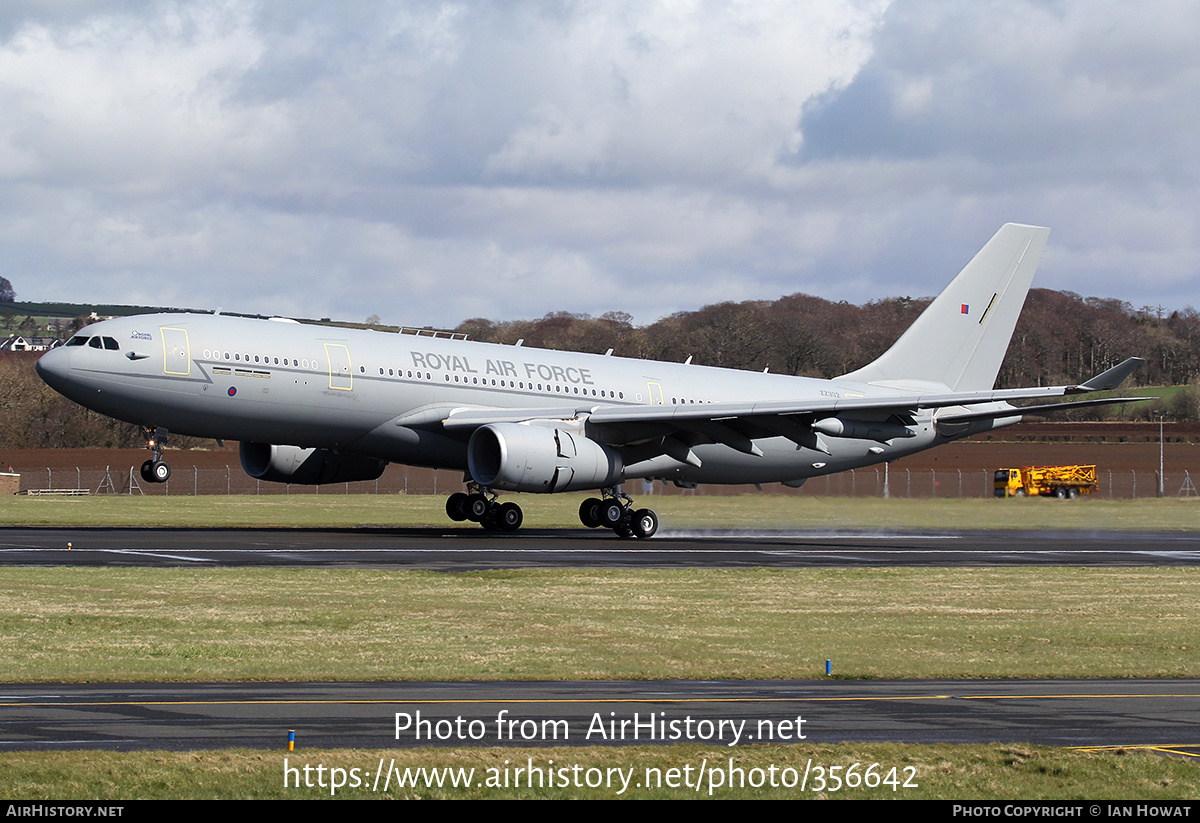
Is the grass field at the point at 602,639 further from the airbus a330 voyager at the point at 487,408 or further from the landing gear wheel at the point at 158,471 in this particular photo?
the airbus a330 voyager at the point at 487,408

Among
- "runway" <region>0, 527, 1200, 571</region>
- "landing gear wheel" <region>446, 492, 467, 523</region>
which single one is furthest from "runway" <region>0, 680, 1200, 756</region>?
"landing gear wheel" <region>446, 492, 467, 523</region>

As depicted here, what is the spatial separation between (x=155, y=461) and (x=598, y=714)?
2146 cm

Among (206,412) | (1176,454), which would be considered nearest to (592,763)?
(206,412)

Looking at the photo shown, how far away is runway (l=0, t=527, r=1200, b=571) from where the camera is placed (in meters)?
26.6

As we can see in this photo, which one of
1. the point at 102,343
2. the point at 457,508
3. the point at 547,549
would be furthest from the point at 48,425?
the point at 547,549

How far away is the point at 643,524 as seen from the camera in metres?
36.5

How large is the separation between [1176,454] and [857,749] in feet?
297

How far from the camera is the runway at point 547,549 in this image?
2659cm

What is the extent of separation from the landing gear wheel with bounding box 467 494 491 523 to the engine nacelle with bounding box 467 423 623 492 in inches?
163

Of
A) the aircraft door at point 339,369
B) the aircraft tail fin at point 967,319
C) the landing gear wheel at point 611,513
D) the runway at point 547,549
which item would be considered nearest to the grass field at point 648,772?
the runway at point 547,549

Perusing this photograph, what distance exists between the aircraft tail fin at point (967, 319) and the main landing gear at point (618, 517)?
10761 millimetres

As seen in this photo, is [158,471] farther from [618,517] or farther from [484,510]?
[618,517]

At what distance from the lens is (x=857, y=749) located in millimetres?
9516

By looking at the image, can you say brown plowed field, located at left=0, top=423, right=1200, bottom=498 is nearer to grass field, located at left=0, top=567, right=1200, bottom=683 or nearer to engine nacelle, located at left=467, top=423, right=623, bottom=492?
engine nacelle, located at left=467, top=423, right=623, bottom=492
